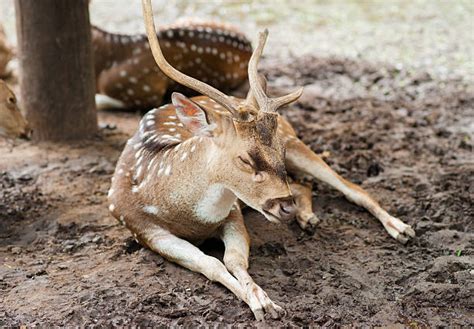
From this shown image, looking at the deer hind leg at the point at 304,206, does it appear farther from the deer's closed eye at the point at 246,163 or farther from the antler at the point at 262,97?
the deer's closed eye at the point at 246,163

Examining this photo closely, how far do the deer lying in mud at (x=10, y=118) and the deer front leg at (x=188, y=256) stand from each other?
6.88 feet

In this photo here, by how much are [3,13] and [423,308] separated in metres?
8.18

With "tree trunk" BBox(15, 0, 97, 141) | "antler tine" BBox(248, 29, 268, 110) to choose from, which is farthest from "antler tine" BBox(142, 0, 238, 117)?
"tree trunk" BBox(15, 0, 97, 141)

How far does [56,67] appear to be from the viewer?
6.27m

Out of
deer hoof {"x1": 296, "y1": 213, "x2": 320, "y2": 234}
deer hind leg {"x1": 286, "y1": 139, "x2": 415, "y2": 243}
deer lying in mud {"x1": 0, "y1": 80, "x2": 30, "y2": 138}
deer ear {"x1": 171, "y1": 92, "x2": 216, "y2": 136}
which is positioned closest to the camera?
deer ear {"x1": 171, "y1": 92, "x2": 216, "y2": 136}

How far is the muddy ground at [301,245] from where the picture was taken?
13.2ft

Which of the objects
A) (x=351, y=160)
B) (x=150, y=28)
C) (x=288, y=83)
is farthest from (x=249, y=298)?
(x=288, y=83)

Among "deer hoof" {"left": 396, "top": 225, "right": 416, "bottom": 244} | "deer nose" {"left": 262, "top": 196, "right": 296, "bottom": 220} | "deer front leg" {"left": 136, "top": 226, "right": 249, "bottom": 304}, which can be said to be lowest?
"deer hoof" {"left": 396, "top": 225, "right": 416, "bottom": 244}

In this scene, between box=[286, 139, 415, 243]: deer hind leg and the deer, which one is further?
box=[286, 139, 415, 243]: deer hind leg

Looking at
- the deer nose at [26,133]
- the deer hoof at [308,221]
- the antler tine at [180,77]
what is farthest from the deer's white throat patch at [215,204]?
the deer nose at [26,133]

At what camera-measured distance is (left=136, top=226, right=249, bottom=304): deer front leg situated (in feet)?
13.6

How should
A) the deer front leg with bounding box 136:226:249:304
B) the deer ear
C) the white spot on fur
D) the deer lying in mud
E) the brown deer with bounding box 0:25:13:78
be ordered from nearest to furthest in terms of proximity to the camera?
the deer ear → the deer front leg with bounding box 136:226:249:304 → the white spot on fur → the deer lying in mud → the brown deer with bounding box 0:25:13:78

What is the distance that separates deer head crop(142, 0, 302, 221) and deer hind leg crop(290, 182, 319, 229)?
114 cm

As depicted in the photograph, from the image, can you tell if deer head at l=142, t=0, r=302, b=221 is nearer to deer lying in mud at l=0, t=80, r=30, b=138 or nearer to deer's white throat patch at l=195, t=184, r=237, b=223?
deer's white throat patch at l=195, t=184, r=237, b=223
